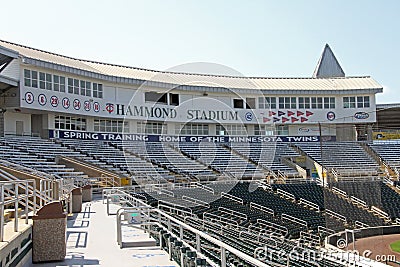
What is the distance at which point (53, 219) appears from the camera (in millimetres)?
7938

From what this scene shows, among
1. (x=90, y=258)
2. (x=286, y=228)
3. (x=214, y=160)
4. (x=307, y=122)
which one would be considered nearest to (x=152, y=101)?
(x=214, y=160)

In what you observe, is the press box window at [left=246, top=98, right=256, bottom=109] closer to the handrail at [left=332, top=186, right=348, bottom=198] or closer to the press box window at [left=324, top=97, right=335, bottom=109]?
the press box window at [left=324, top=97, right=335, bottom=109]

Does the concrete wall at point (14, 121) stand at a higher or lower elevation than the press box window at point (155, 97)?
lower

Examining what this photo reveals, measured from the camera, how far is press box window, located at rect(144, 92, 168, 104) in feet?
138

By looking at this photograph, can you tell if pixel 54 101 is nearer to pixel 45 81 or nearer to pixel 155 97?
pixel 45 81

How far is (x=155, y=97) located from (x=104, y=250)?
112 feet

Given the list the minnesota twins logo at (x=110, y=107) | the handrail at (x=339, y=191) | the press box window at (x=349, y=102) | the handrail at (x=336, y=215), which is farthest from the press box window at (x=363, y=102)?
the handrail at (x=336, y=215)

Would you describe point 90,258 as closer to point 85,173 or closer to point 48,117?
point 85,173

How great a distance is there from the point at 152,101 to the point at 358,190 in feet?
69.0

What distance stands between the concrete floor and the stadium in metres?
0.04

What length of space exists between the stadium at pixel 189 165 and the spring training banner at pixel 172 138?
10 centimetres

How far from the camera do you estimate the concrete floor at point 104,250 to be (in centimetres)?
781

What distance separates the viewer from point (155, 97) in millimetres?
42562

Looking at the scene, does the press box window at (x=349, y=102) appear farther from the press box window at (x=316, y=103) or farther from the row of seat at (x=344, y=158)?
the row of seat at (x=344, y=158)
